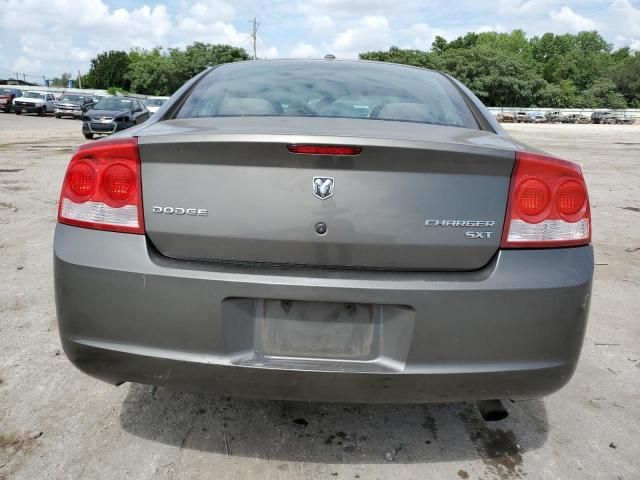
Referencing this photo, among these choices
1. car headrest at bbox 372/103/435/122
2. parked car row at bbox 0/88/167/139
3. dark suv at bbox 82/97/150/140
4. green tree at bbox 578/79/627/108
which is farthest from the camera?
green tree at bbox 578/79/627/108

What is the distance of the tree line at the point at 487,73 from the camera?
75.1 m

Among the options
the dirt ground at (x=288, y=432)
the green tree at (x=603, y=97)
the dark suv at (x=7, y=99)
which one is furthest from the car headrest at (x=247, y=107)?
the green tree at (x=603, y=97)

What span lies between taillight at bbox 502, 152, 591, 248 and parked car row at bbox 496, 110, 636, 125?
199ft

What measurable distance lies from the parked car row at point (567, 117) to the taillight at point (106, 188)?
61.3 m

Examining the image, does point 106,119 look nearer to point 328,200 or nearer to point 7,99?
point 328,200

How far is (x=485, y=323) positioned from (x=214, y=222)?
0.93 meters

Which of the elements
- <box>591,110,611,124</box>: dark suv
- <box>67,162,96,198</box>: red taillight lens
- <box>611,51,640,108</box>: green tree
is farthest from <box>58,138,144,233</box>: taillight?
<box>611,51,640,108</box>: green tree

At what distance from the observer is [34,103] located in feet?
108

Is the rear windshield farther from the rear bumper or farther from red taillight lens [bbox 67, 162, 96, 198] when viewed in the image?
the rear bumper

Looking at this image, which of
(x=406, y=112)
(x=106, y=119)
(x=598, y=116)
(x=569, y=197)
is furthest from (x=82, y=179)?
(x=598, y=116)

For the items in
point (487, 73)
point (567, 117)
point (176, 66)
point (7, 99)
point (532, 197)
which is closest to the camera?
point (532, 197)

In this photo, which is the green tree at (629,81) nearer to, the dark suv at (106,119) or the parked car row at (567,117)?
the parked car row at (567,117)

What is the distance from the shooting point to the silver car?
66.3 inches

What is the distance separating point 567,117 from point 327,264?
2782 inches
